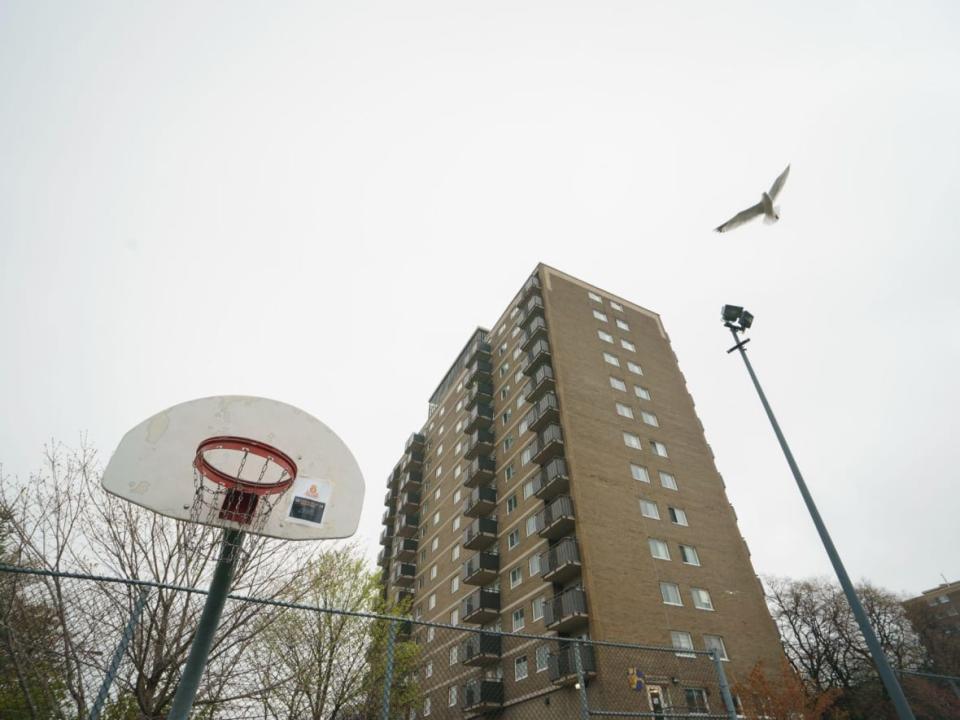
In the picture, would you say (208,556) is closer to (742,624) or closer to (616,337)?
(742,624)

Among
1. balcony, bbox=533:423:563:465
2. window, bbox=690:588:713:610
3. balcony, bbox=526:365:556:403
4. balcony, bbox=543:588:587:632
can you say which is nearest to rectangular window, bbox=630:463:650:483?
balcony, bbox=533:423:563:465

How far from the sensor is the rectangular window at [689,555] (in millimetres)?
27297

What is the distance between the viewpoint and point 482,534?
106 ft

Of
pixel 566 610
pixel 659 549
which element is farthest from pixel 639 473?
pixel 566 610

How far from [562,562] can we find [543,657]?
462 cm

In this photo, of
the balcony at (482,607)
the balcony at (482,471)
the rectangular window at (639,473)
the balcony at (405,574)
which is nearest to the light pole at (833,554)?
the rectangular window at (639,473)

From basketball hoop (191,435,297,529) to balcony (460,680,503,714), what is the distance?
83.8 feet

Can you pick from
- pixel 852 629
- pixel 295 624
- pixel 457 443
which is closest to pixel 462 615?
pixel 457 443

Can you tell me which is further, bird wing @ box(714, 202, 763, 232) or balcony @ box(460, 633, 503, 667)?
balcony @ box(460, 633, 503, 667)

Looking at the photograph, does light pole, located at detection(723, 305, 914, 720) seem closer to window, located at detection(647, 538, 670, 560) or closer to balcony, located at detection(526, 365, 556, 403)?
window, located at detection(647, 538, 670, 560)

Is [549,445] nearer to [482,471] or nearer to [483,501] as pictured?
[483,501]

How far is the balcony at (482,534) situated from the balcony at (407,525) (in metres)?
14.9

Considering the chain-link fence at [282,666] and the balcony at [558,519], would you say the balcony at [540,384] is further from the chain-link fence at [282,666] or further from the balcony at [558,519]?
the chain-link fence at [282,666]

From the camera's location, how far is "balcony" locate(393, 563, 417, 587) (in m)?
44.2
